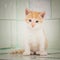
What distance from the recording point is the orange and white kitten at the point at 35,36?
2.18 metres

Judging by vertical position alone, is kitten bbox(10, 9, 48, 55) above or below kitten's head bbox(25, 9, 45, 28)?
below

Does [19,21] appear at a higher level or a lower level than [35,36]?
higher

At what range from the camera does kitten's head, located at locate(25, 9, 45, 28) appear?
2.17 metres

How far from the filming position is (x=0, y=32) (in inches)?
87.7

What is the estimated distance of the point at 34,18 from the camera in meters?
2.19

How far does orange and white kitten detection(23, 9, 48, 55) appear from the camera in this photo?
2182mm

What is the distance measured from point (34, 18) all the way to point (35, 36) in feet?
0.77

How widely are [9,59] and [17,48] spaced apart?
0.34 m

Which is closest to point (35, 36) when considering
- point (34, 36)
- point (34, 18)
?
point (34, 36)

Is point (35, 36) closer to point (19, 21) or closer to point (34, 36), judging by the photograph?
point (34, 36)

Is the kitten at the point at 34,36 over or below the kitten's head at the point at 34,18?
below

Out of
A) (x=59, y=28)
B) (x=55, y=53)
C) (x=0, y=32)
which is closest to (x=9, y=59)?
(x=0, y=32)

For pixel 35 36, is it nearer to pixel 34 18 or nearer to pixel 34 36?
pixel 34 36

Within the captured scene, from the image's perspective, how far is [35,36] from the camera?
2.20 meters
